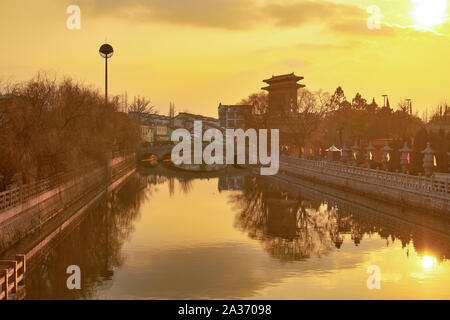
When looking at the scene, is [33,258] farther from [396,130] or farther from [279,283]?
[396,130]

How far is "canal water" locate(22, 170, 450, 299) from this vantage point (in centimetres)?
2320

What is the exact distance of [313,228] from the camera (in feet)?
128

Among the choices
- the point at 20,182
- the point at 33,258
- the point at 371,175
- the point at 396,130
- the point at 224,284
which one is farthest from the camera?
the point at 396,130

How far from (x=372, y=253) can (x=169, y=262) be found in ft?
34.7

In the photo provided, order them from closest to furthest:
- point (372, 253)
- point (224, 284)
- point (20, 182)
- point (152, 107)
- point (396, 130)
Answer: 1. point (224, 284)
2. point (372, 253)
3. point (20, 182)
4. point (396, 130)
5. point (152, 107)

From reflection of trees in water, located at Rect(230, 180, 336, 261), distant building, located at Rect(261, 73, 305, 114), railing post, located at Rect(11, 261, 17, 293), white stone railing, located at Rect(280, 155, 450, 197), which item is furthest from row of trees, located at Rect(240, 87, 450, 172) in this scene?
railing post, located at Rect(11, 261, 17, 293)

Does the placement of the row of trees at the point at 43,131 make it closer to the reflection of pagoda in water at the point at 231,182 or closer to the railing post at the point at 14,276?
the railing post at the point at 14,276

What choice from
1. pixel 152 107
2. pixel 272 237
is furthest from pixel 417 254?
pixel 152 107

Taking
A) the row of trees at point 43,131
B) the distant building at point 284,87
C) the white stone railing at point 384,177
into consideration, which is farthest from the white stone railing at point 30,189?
the distant building at point 284,87

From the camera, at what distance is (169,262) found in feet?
92.4

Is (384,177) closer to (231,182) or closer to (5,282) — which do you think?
(231,182)

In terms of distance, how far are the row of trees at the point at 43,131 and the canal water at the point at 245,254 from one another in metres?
4.52

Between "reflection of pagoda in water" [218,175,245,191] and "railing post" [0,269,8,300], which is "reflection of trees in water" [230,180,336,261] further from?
"railing post" [0,269,8,300]

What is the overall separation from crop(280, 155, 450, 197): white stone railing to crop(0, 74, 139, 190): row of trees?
23.4 m
